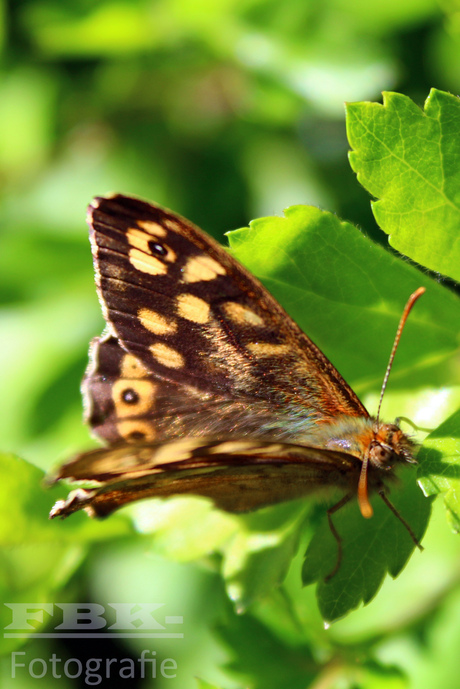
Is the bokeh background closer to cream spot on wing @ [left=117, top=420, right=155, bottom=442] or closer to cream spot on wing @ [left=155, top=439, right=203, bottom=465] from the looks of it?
cream spot on wing @ [left=117, top=420, right=155, bottom=442]

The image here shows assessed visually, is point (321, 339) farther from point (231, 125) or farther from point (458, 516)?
point (231, 125)

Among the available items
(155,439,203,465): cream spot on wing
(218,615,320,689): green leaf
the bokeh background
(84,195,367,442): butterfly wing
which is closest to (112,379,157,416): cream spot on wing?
(84,195,367,442): butterfly wing

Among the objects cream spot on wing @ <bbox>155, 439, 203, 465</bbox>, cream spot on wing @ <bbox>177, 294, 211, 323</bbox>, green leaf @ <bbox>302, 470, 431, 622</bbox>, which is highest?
cream spot on wing @ <bbox>177, 294, 211, 323</bbox>

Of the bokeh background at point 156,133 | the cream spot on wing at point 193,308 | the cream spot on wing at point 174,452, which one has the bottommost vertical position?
the cream spot on wing at point 174,452

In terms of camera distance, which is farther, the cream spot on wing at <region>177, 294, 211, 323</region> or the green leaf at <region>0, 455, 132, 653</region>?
the green leaf at <region>0, 455, 132, 653</region>

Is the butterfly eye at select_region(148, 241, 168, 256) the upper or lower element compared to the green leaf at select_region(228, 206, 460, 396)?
upper

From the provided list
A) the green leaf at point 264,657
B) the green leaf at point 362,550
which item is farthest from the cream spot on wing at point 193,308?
the green leaf at point 264,657

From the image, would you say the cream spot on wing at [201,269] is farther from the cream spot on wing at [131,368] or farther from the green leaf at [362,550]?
the green leaf at [362,550]
